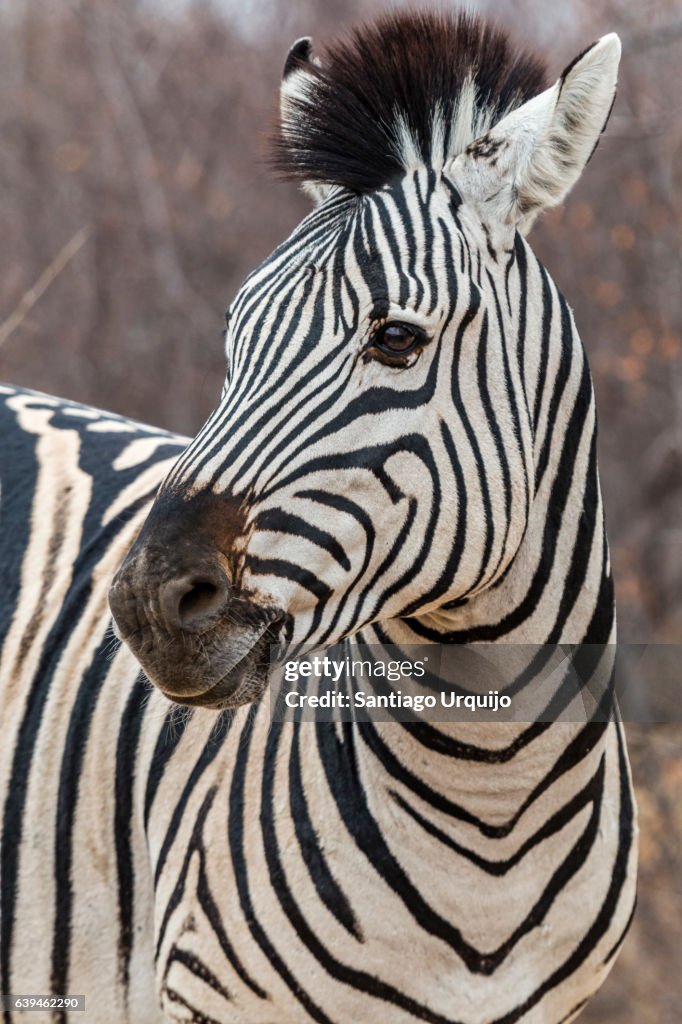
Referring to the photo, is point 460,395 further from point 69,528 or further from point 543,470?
point 69,528

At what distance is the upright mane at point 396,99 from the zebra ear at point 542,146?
12 centimetres

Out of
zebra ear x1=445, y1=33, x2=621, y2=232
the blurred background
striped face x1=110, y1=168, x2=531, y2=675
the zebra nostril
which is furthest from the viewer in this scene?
the blurred background

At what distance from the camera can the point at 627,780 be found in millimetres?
3012

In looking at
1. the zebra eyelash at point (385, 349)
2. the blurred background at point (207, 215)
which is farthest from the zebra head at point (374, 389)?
the blurred background at point (207, 215)

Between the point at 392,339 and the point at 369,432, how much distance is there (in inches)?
7.5

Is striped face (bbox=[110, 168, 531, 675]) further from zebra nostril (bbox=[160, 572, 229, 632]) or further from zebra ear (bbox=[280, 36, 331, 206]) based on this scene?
zebra ear (bbox=[280, 36, 331, 206])

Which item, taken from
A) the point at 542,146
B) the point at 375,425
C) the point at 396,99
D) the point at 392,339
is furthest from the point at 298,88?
the point at 375,425

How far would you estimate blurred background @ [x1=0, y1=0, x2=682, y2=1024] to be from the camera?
9.27 m

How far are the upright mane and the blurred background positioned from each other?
5.56 metres

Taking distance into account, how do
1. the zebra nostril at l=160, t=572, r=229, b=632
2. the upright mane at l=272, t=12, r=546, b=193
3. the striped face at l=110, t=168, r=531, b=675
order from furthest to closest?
the upright mane at l=272, t=12, r=546, b=193
the striped face at l=110, t=168, r=531, b=675
the zebra nostril at l=160, t=572, r=229, b=632

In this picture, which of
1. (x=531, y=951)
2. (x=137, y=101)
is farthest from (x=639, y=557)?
(x=531, y=951)

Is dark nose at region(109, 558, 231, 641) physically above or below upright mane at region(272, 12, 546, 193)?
below

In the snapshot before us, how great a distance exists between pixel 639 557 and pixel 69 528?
260 inches

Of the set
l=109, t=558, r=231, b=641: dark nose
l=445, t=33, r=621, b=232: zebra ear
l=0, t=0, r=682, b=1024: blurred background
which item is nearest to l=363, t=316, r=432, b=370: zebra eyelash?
l=445, t=33, r=621, b=232: zebra ear
